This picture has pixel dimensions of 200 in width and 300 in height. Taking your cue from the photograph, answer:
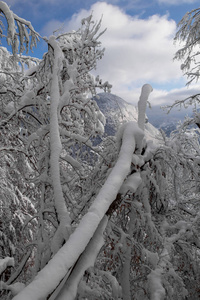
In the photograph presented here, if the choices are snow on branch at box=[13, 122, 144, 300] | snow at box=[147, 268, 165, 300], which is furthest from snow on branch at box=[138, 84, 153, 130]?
snow at box=[147, 268, 165, 300]

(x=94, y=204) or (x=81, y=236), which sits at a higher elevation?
(x=94, y=204)

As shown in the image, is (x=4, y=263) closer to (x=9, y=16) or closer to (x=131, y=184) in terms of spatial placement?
(x=131, y=184)

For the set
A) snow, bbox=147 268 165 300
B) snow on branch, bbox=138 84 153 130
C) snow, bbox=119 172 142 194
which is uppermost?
snow on branch, bbox=138 84 153 130

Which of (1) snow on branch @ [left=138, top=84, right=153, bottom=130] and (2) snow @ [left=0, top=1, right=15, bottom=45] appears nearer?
(1) snow on branch @ [left=138, top=84, right=153, bottom=130]

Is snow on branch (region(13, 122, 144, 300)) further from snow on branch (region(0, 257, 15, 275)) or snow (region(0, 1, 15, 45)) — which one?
snow (region(0, 1, 15, 45))

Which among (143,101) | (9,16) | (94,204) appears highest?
(9,16)

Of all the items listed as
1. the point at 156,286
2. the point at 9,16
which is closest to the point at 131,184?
the point at 156,286

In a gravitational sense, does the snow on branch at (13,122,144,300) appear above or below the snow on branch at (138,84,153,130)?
below

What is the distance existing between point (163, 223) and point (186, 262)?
0.69 m

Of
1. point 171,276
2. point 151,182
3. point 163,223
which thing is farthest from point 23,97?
point 171,276

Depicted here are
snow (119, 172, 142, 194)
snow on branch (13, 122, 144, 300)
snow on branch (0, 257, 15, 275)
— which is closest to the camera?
snow on branch (13, 122, 144, 300)

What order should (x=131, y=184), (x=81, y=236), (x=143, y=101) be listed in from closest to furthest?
(x=81, y=236) → (x=131, y=184) → (x=143, y=101)

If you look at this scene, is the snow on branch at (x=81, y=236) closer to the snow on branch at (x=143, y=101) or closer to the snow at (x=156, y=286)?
the snow on branch at (x=143, y=101)

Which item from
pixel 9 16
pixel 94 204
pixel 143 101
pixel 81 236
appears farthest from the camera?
pixel 9 16
